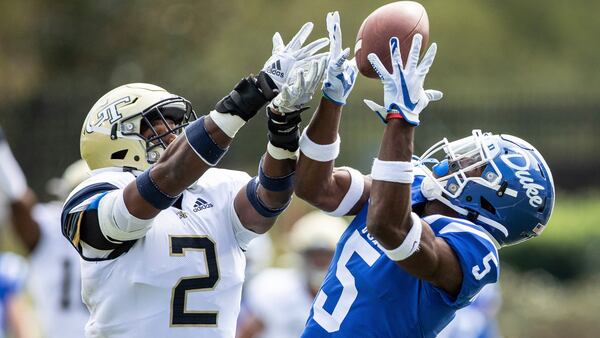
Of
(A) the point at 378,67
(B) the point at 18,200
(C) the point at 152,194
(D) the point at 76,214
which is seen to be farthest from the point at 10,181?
(A) the point at 378,67

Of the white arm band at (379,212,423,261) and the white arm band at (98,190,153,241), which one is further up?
the white arm band at (98,190,153,241)

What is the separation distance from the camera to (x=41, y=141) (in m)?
16.4

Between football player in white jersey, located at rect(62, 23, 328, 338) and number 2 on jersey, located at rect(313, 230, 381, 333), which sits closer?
football player in white jersey, located at rect(62, 23, 328, 338)

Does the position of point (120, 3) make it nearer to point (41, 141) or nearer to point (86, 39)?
point (86, 39)

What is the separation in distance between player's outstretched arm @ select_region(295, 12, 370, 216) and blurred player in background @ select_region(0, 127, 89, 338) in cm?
335

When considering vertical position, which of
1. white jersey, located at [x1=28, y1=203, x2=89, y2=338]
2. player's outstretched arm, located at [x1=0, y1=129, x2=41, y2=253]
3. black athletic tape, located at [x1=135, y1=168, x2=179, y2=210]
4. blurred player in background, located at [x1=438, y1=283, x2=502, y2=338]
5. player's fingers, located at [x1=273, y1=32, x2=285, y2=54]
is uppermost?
player's fingers, located at [x1=273, y1=32, x2=285, y2=54]

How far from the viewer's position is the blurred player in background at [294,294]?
8539 mm

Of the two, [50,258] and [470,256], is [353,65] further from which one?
[50,258]

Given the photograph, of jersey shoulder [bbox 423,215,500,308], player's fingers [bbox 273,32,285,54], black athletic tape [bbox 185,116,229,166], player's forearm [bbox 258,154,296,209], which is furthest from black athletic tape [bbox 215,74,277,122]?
jersey shoulder [bbox 423,215,500,308]

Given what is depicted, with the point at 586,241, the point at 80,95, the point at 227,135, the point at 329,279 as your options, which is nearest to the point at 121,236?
the point at 227,135

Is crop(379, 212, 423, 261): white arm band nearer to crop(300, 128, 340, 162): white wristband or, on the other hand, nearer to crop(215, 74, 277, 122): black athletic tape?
crop(300, 128, 340, 162): white wristband

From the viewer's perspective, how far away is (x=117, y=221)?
4496mm

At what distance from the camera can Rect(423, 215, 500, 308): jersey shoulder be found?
449cm

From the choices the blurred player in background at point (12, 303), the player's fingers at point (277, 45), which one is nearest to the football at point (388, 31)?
the player's fingers at point (277, 45)
